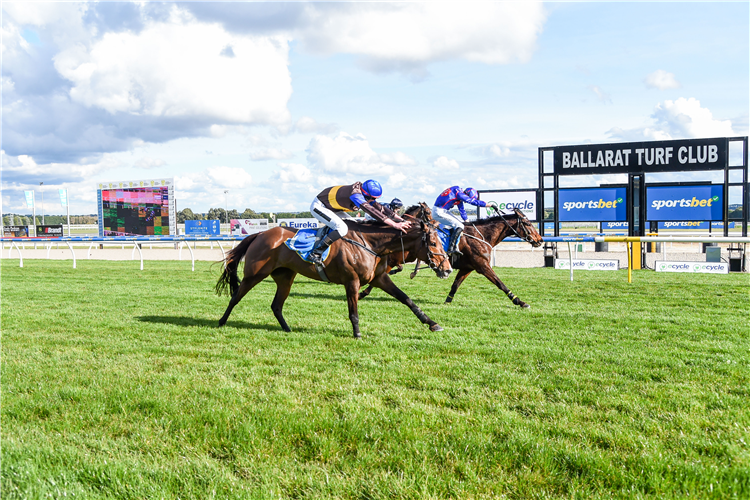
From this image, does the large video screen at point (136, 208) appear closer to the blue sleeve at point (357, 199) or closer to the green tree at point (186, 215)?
the blue sleeve at point (357, 199)

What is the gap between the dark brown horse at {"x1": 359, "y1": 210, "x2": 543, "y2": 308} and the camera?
9375 millimetres

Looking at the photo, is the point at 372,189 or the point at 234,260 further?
the point at 234,260

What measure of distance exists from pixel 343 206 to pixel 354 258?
0.70 m

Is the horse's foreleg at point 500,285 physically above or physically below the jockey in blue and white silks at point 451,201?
below

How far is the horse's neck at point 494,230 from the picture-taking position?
31.8 feet

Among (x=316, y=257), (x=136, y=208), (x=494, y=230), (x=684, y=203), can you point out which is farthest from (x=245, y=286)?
(x=136, y=208)

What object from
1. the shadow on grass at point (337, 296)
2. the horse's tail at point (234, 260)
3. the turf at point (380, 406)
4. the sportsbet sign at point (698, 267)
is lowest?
the turf at point (380, 406)

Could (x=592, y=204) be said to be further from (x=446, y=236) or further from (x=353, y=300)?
(x=353, y=300)

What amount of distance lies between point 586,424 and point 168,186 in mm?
35798

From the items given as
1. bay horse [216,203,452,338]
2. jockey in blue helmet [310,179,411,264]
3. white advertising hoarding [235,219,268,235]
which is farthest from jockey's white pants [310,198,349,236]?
white advertising hoarding [235,219,268,235]

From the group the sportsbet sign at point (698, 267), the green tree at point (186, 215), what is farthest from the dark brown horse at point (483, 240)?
the green tree at point (186, 215)

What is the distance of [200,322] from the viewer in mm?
7449

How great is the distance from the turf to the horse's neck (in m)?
2.22

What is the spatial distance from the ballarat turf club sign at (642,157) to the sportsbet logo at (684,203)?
1.05 meters
